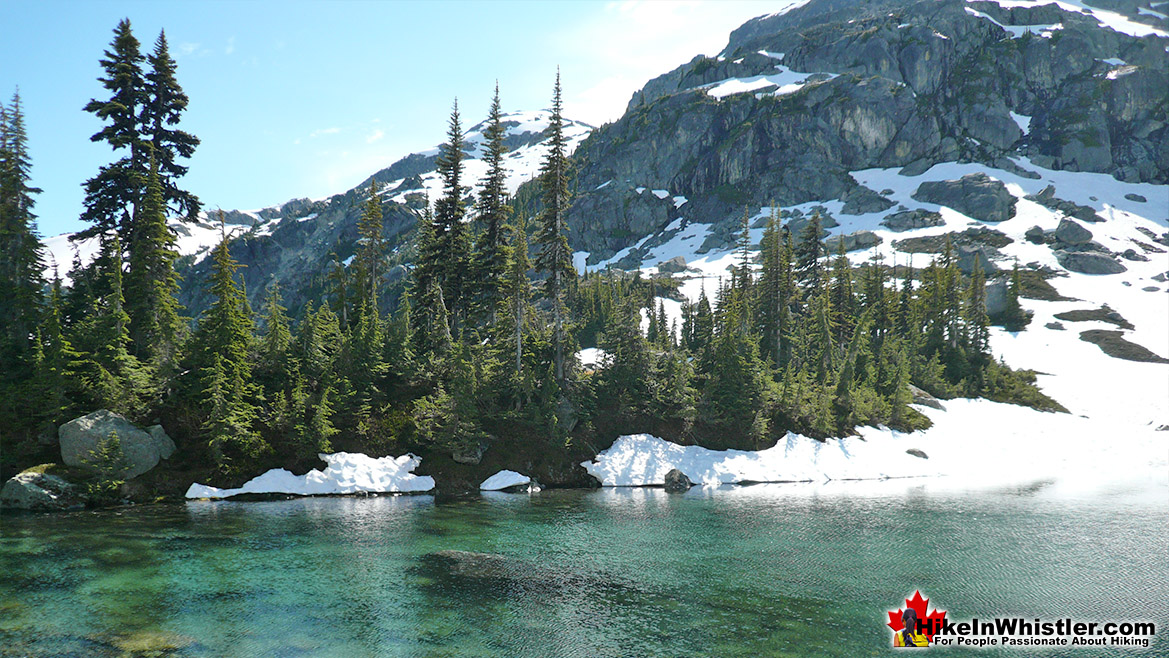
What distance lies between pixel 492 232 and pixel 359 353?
14.4 metres

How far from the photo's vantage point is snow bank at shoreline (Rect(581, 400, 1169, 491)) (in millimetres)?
41219

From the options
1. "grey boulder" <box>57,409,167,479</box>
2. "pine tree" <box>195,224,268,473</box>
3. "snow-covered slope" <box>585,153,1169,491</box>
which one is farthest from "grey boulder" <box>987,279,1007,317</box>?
"grey boulder" <box>57,409,167,479</box>

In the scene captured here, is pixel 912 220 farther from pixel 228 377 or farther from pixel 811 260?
pixel 228 377

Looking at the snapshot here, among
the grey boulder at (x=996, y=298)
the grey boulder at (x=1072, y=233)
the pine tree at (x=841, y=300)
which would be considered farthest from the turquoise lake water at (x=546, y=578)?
the grey boulder at (x=1072, y=233)

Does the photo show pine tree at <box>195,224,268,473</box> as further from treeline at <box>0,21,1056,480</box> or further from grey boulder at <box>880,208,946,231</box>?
grey boulder at <box>880,208,946,231</box>

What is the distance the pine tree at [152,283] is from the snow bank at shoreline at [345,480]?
9.51 meters

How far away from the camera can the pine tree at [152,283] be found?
112 feet

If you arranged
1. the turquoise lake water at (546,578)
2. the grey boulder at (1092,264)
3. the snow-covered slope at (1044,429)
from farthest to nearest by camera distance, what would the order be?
1. the grey boulder at (1092,264)
2. the snow-covered slope at (1044,429)
3. the turquoise lake water at (546,578)

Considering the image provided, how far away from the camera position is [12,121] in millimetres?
38312

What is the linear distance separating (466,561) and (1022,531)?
23.3 meters

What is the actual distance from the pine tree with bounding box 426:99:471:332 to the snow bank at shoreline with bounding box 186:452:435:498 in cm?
1560

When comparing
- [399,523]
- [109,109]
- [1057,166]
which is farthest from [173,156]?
[1057,166]

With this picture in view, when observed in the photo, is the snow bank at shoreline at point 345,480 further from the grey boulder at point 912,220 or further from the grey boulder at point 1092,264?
the grey boulder at point 912,220

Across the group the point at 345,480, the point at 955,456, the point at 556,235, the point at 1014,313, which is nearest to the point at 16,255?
the point at 345,480
